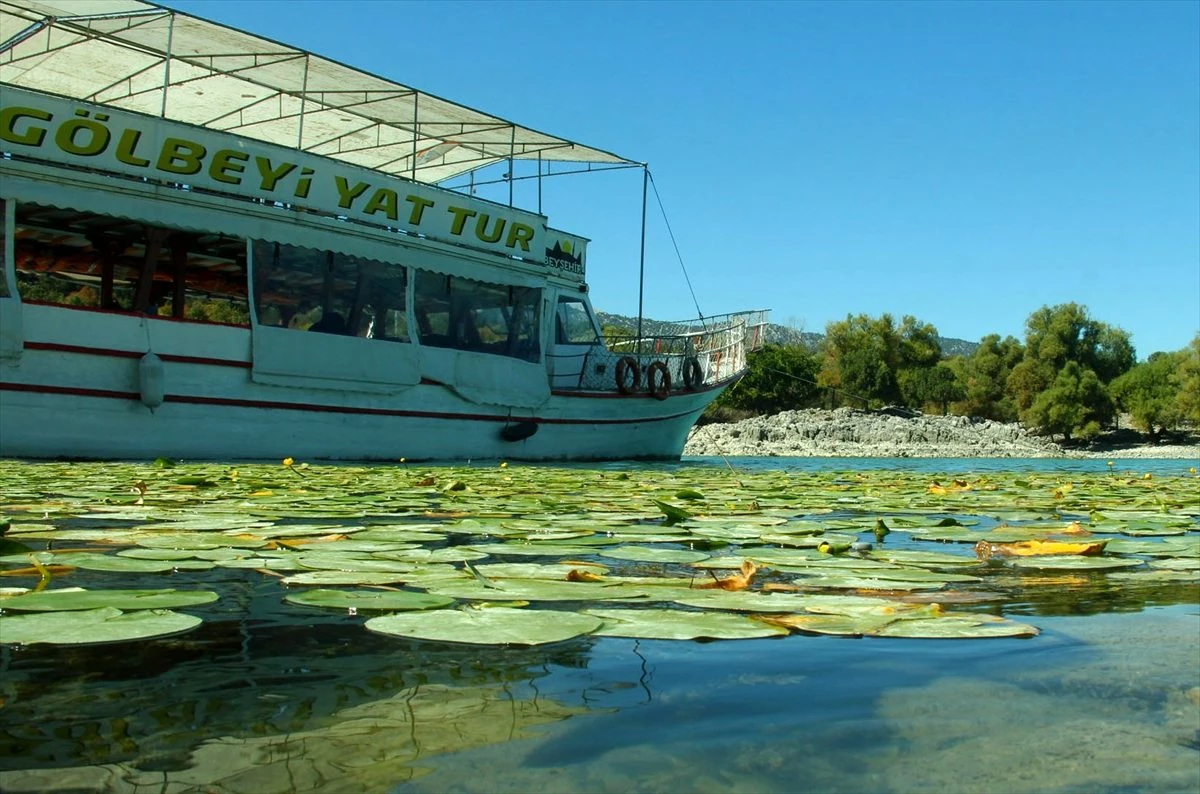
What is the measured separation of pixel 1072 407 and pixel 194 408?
51480 mm

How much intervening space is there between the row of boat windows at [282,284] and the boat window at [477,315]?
0.01m

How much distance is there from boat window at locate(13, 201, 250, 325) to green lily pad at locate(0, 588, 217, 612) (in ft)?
26.5

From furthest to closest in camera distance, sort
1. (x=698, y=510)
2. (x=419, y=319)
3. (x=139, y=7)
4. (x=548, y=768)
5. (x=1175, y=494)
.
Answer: (x=419, y=319)
(x=139, y=7)
(x=1175, y=494)
(x=698, y=510)
(x=548, y=768)

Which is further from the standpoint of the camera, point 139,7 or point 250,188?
point 250,188

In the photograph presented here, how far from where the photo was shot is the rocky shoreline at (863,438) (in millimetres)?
35469

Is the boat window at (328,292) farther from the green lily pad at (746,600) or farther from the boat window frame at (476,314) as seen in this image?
the green lily pad at (746,600)

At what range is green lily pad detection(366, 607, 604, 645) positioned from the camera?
5.05ft

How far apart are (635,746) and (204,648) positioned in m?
0.83

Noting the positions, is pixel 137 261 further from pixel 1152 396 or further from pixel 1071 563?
pixel 1152 396

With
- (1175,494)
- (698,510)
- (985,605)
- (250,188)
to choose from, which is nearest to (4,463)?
(250,188)

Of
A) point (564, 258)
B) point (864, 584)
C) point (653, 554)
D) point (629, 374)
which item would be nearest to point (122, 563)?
point (653, 554)

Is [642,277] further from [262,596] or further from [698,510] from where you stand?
[262,596]

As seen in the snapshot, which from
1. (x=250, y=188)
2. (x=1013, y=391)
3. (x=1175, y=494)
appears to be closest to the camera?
(x=1175, y=494)

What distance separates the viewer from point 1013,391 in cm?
6084
